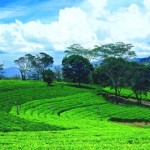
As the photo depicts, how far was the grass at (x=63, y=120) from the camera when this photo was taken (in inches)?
917

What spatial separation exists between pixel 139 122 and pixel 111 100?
29493 millimetres

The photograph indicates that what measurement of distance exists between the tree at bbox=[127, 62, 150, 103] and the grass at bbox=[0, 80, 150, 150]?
32.3 feet

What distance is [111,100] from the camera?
326ft

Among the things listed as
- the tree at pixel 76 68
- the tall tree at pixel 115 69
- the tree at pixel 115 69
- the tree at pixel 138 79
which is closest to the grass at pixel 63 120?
the tree at pixel 115 69

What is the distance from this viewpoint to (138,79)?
3898 inches

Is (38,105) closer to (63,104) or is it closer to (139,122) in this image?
(63,104)

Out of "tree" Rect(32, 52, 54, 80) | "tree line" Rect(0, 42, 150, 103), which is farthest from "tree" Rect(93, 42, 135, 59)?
"tree" Rect(32, 52, 54, 80)

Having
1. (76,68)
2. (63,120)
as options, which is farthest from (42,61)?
(63,120)

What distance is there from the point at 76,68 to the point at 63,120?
70.0 meters

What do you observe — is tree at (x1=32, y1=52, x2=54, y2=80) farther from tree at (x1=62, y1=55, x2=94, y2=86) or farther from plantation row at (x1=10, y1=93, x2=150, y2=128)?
plantation row at (x1=10, y1=93, x2=150, y2=128)

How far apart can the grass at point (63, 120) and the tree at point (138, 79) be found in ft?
32.3

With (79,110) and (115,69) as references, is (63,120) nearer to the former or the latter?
(79,110)

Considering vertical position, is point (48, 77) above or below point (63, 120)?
above

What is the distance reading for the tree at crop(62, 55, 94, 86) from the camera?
4798 inches
